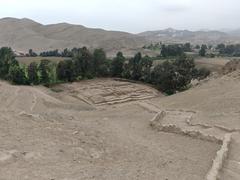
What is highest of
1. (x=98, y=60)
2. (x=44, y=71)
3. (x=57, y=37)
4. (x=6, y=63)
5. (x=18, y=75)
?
(x=98, y=60)

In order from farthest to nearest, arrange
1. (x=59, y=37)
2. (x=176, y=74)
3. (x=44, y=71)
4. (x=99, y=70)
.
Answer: (x=59, y=37) < (x=99, y=70) < (x=44, y=71) < (x=176, y=74)

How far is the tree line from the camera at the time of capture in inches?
1884

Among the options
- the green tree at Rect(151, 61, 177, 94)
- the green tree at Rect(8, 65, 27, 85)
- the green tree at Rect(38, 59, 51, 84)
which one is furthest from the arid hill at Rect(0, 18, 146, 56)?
the green tree at Rect(8, 65, 27, 85)

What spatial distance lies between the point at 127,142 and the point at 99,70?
34.0m

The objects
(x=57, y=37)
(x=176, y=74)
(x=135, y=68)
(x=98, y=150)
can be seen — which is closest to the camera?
(x=98, y=150)

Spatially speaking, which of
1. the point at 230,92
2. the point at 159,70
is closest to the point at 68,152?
the point at 230,92

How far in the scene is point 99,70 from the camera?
53.5m

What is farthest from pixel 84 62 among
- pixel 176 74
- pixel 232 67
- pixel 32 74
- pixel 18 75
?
pixel 232 67

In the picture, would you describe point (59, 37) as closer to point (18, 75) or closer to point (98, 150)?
point (18, 75)

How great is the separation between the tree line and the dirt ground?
11.7m

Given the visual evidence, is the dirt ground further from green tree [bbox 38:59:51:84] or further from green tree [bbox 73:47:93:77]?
green tree [bbox 73:47:93:77]

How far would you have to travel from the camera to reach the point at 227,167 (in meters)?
14.7

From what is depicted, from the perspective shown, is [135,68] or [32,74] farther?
[135,68]

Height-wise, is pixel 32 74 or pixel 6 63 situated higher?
pixel 6 63
